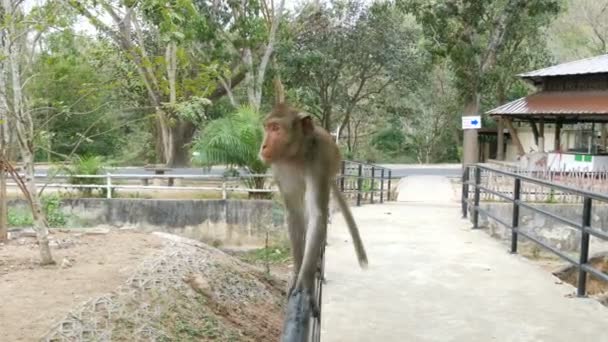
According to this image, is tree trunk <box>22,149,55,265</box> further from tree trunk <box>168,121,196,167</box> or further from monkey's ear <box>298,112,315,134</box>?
tree trunk <box>168,121,196,167</box>

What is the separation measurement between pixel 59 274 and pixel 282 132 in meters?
4.25

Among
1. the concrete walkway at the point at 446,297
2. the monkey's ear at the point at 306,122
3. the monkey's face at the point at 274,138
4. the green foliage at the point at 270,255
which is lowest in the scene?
the green foliage at the point at 270,255

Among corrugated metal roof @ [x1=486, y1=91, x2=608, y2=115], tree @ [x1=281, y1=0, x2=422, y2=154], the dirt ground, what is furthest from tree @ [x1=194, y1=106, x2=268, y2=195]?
corrugated metal roof @ [x1=486, y1=91, x2=608, y2=115]

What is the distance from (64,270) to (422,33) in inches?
746

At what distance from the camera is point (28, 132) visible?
20.4 feet

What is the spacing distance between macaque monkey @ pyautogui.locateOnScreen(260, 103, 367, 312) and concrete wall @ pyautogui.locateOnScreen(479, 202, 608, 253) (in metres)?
8.38

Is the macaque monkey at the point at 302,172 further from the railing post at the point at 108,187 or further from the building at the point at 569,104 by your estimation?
the building at the point at 569,104

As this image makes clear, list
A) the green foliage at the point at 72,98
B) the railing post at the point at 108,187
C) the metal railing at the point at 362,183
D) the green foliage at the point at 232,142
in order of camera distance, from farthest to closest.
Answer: the railing post at the point at 108,187
the green foliage at the point at 232,142
the metal railing at the point at 362,183
the green foliage at the point at 72,98

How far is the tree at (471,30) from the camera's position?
67.4ft

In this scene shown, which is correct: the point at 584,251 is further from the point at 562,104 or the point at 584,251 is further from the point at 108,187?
the point at 562,104

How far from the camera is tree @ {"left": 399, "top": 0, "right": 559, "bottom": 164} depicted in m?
20.5

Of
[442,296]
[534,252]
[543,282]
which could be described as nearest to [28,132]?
[442,296]

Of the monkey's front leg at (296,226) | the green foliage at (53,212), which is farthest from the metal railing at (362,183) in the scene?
the monkey's front leg at (296,226)

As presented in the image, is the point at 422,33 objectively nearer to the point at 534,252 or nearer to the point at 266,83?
the point at 266,83
